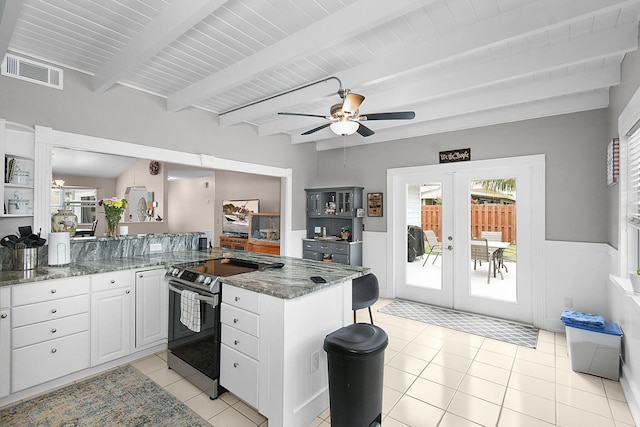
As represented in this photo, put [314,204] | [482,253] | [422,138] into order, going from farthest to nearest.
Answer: [314,204] < [422,138] < [482,253]

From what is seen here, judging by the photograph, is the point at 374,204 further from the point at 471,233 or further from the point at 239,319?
the point at 239,319

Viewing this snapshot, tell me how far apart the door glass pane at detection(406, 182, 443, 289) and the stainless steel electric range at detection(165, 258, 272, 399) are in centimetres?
276

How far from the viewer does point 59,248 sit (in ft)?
8.99

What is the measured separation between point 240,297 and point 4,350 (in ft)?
5.66

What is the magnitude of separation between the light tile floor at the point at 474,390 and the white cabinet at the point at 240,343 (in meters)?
0.21

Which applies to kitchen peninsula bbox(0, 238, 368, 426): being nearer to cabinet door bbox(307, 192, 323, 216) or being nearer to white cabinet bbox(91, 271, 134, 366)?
white cabinet bbox(91, 271, 134, 366)

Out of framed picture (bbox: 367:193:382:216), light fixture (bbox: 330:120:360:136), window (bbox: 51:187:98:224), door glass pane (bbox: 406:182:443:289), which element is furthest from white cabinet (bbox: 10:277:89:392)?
door glass pane (bbox: 406:182:443:289)

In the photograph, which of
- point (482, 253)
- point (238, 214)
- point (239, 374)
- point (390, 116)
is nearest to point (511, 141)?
point (482, 253)

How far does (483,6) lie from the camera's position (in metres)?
2.00

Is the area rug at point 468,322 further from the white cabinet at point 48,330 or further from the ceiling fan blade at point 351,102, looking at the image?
the white cabinet at point 48,330

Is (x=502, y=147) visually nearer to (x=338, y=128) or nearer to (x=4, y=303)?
(x=338, y=128)

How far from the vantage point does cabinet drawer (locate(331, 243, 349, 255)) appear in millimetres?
5043

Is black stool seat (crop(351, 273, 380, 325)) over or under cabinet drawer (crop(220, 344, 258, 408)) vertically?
over

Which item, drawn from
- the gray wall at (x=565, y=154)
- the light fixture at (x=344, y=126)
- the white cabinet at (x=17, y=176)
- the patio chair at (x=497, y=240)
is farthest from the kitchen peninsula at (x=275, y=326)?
the gray wall at (x=565, y=154)
